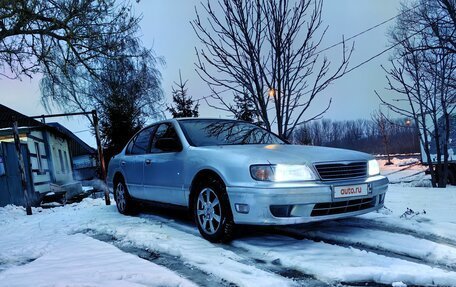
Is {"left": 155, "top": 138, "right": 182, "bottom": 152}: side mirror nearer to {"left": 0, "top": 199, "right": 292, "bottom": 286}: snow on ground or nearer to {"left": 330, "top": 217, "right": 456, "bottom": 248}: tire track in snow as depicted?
{"left": 0, "top": 199, "right": 292, "bottom": 286}: snow on ground

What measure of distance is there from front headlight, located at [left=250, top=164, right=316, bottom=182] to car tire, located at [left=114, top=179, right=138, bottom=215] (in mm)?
3237

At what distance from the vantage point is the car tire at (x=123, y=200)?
648cm

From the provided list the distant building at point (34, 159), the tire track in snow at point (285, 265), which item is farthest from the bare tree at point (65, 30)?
the tire track in snow at point (285, 265)

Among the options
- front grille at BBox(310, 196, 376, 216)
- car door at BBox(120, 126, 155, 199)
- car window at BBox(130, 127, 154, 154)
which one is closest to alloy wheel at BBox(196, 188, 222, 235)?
front grille at BBox(310, 196, 376, 216)

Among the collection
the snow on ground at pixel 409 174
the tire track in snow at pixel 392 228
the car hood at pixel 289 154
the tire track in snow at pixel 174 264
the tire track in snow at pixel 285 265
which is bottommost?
the snow on ground at pixel 409 174

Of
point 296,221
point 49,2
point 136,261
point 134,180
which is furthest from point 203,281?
point 49,2

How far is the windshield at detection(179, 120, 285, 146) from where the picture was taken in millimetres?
5000

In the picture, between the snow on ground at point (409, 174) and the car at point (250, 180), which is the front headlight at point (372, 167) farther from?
the snow on ground at point (409, 174)

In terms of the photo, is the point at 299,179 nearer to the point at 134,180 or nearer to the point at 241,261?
the point at 241,261

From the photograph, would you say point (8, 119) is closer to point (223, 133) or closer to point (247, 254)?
point (223, 133)

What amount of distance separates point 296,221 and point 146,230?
2119mm

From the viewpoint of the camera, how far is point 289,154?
4121 millimetres

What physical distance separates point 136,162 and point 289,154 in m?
2.88

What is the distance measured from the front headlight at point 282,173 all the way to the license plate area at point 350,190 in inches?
11.1
